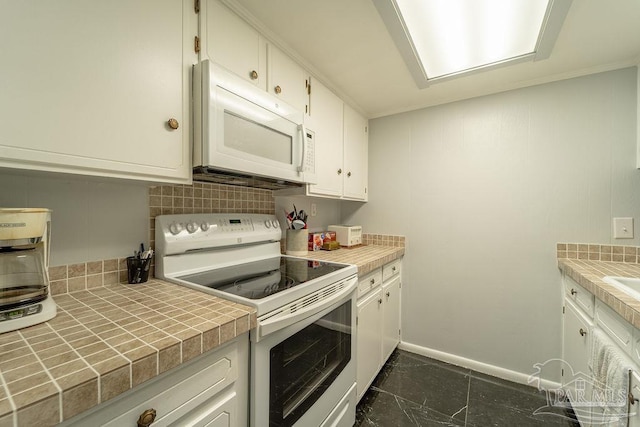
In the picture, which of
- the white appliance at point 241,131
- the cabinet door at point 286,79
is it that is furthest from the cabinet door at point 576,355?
the cabinet door at point 286,79

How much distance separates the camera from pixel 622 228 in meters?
1.56

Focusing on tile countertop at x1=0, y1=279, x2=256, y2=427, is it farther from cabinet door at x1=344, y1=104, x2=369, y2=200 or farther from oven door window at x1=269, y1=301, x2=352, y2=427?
cabinet door at x1=344, y1=104, x2=369, y2=200

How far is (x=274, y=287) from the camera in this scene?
995 mm

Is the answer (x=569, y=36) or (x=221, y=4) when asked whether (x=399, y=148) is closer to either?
(x=569, y=36)

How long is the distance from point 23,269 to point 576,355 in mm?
2476

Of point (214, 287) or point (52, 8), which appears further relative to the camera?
point (214, 287)

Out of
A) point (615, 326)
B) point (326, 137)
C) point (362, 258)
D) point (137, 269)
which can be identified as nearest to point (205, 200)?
point (137, 269)

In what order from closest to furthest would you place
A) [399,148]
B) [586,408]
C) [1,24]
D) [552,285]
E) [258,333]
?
[1,24] → [258,333] → [586,408] → [552,285] → [399,148]

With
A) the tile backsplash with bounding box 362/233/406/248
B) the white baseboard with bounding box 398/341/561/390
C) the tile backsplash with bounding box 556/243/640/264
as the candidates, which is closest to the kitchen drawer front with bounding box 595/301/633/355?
the tile backsplash with bounding box 556/243/640/264

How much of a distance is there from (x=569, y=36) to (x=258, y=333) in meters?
2.08

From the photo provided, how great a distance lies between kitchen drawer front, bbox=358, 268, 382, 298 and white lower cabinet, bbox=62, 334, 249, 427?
902 millimetres

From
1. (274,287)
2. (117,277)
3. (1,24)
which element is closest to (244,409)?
(274,287)

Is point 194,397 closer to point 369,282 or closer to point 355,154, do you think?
point 369,282

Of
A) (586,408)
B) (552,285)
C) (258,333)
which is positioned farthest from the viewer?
(552,285)
